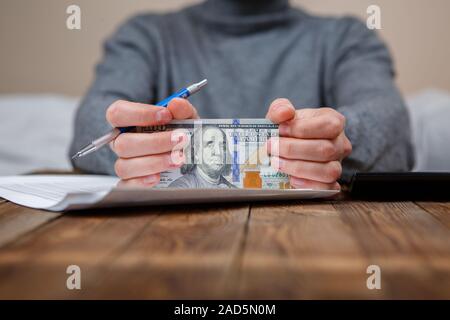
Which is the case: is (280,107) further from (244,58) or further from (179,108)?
(244,58)

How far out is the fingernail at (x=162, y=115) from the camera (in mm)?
578

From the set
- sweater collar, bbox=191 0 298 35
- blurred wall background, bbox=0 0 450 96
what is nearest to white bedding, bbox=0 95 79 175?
blurred wall background, bbox=0 0 450 96

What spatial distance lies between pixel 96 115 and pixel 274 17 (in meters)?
0.66

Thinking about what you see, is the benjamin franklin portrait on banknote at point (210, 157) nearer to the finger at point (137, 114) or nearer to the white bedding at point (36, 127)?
the finger at point (137, 114)

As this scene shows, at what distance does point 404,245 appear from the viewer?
1.35ft

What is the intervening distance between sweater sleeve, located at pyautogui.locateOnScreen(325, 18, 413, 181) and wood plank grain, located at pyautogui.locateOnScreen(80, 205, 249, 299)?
1.10 ft

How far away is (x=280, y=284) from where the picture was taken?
1.06ft

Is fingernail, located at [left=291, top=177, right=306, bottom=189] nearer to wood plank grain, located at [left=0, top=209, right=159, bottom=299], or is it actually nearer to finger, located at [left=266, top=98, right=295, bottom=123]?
finger, located at [left=266, top=98, right=295, bottom=123]

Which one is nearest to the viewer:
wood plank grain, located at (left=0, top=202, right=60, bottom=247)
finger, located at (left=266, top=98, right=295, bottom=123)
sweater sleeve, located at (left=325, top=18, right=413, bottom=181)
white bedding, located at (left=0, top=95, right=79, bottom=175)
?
wood plank grain, located at (left=0, top=202, right=60, bottom=247)

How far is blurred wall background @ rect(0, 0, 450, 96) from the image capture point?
66.9 inches

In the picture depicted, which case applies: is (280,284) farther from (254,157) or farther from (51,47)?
(51,47)
